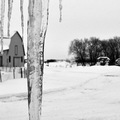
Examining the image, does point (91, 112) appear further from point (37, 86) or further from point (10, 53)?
point (10, 53)

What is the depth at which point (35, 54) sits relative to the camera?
3490 millimetres

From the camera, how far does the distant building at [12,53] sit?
39719mm

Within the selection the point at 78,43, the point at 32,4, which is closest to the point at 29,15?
the point at 32,4

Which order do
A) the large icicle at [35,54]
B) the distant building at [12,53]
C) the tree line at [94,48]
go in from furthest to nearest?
the tree line at [94,48]
the distant building at [12,53]
the large icicle at [35,54]

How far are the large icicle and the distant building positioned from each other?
36.5 metres

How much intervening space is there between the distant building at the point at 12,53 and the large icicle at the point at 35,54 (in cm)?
3650

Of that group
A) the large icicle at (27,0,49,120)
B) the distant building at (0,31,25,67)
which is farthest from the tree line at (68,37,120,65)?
the large icicle at (27,0,49,120)

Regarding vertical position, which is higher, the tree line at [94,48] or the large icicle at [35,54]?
the tree line at [94,48]

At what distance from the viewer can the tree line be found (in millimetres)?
92875

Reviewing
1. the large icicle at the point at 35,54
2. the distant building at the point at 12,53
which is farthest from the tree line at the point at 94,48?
the large icicle at the point at 35,54

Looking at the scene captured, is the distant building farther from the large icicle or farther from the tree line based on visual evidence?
the tree line

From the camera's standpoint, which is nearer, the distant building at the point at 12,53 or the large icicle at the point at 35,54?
the large icicle at the point at 35,54

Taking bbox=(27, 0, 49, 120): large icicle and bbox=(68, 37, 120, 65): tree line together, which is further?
bbox=(68, 37, 120, 65): tree line

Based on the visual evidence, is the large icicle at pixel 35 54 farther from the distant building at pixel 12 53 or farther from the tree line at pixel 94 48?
the tree line at pixel 94 48
